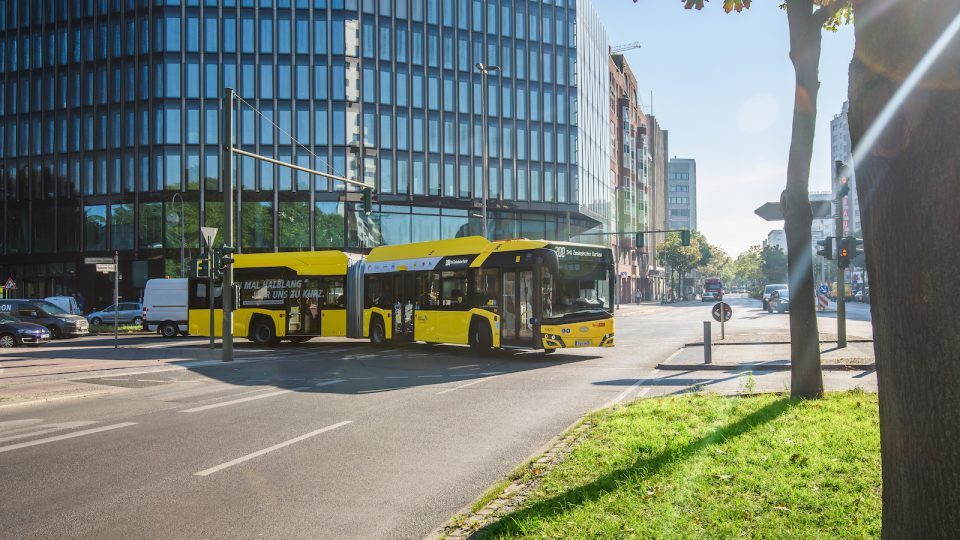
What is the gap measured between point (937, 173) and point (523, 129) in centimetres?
5448

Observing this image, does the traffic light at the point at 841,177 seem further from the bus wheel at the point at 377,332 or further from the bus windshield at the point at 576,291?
the bus wheel at the point at 377,332

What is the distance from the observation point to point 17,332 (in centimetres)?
2770

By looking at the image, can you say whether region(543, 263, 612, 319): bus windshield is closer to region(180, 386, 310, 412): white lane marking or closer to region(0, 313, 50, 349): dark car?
region(180, 386, 310, 412): white lane marking

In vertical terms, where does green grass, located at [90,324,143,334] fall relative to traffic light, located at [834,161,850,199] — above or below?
below

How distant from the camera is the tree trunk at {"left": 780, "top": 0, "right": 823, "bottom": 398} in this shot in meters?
9.45

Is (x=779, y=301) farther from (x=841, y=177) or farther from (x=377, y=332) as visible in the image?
(x=377, y=332)

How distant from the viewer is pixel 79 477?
22.8 feet

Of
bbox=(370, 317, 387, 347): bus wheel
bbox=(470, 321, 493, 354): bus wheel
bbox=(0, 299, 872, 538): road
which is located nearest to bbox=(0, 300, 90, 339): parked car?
bbox=(370, 317, 387, 347): bus wheel

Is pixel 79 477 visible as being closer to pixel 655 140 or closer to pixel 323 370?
pixel 323 370

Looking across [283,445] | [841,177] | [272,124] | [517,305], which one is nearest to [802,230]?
[283,445]

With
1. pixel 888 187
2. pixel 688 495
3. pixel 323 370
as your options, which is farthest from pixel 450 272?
pixel 888 187

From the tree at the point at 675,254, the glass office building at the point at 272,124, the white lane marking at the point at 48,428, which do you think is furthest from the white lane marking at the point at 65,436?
the tree at the point at 675,254

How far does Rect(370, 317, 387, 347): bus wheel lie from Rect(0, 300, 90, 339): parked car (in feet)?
54.2

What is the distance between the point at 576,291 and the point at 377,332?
799cm
